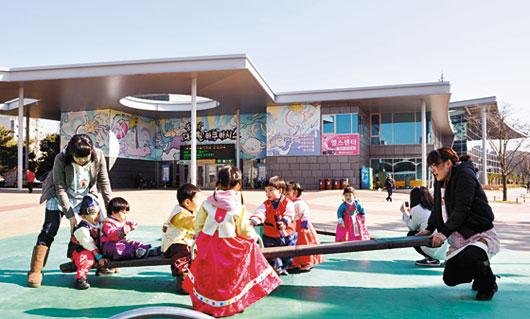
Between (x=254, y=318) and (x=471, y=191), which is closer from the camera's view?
(x=254, y=318)

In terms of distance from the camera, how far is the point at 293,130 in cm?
2734

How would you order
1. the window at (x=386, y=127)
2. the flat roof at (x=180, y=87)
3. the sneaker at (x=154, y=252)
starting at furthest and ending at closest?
the window at (x=386, y=127), the flat roof at (x=180, y=87), the sneaker at (x=154, y=252)

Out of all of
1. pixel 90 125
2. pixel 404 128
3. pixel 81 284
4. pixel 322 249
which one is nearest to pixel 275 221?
pixel 322 249

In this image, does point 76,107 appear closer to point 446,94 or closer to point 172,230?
point 446,94

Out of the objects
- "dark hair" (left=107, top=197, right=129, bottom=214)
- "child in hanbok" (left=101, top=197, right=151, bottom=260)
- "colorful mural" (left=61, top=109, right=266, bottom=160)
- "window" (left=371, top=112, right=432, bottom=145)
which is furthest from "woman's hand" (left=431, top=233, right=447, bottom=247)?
"window" (left=371, top=112, right=432, bottom=145)

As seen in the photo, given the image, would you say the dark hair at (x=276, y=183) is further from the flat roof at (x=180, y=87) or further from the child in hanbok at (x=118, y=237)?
the flat roof at (x=180, y=87)

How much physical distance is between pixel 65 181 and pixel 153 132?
29.4m

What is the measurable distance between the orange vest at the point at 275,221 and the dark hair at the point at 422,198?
1.99m

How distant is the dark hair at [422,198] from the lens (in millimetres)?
5875

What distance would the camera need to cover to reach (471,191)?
400 centimetres

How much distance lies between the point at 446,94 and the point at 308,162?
946 centimetres

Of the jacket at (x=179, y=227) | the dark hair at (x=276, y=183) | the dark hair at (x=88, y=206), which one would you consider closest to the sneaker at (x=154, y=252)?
the jacket at (x=179, y=227)

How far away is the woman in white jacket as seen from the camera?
18.5ft

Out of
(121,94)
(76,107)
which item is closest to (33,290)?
(121,94)
